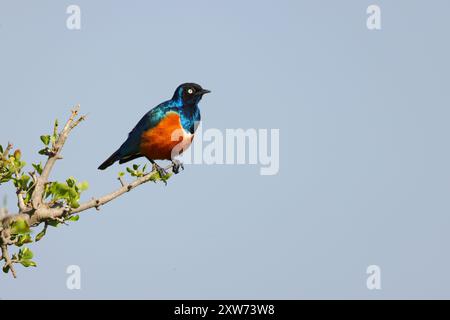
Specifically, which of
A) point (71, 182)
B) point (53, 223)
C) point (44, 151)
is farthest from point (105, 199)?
point (44, 151)

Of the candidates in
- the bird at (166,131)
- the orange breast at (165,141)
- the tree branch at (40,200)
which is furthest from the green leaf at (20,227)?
the orange breast at (165,141)

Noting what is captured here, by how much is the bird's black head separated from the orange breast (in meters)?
0.73

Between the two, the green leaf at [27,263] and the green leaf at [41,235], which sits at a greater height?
the green leaf at [41,235]

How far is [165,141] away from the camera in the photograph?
10.9 meters

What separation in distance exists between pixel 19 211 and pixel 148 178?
4.92 ft

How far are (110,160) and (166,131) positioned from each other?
3.56 feet

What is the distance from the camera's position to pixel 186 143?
36.3 feet

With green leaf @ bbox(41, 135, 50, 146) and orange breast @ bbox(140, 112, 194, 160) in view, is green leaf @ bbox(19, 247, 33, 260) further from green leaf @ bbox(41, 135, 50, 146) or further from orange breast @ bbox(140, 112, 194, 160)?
orange breast @ bbox(140, 112, 194, 160)

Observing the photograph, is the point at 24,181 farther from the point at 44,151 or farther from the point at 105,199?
the point at 105,199

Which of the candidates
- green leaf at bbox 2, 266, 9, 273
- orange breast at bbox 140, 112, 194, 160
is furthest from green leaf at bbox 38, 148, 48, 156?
orange breast at bbox 140, 112, 194, 160

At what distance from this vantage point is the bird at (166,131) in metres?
10.9

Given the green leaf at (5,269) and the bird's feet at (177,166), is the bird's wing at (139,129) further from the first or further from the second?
the green leaf at (5,269)

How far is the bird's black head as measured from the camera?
11758 mm

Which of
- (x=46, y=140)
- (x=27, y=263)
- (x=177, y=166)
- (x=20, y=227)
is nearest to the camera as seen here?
(x=20, y=227)
